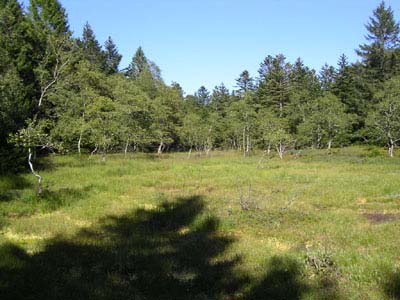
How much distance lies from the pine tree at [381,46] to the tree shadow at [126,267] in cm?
7436

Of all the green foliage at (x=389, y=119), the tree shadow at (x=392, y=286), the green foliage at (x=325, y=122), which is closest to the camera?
the tree shadow at (x=392, y=286)

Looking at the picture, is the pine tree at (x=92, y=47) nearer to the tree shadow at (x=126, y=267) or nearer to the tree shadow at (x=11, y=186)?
the tree shadow at (x=11, y=186)

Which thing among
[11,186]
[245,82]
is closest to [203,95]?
[245,82]

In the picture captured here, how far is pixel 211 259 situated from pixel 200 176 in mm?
18493

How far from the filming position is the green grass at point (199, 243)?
7.26 m

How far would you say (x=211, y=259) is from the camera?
9.35 meters

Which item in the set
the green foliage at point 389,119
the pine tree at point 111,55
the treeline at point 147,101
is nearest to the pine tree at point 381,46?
the treeline at point 147,101

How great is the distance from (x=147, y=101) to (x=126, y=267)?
4868 centimetres

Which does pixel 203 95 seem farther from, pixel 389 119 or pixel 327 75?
pixel 389 119

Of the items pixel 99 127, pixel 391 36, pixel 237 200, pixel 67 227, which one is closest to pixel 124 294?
pixel 67 227

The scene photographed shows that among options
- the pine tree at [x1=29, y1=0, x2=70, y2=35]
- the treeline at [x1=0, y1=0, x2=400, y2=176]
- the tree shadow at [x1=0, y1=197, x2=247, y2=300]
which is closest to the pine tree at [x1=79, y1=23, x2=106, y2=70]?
the treeline at [x1=0, y1=0, x2=400, y2=176]

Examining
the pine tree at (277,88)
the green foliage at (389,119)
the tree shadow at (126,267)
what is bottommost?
the tree shadow at (126,267)

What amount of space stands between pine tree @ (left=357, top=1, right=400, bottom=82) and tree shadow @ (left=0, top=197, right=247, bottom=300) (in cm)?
7436

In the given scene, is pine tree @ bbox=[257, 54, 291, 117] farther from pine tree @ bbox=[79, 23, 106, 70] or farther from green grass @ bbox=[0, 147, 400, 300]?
green grass @ bbox=[0, 147, 400, 300]
